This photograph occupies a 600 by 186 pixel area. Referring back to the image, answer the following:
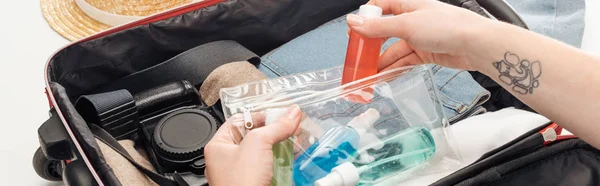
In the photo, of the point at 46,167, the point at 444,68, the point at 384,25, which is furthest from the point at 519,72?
the point at 46,167

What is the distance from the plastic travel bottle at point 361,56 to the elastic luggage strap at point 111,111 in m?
0.24

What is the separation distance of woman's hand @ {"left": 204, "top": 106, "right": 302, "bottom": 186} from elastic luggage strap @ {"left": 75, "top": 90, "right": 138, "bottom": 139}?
0.60ft

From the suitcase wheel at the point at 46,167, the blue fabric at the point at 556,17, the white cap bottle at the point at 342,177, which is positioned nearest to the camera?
the white cap bottle at the point at 342,177

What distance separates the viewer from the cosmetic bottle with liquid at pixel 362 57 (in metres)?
0.50

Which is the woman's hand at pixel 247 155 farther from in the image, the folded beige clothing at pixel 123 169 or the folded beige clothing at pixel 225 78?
the folded beige clothing at pixel 225 78

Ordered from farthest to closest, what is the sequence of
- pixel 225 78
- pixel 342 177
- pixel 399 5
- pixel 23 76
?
pixel 23 76
pixel 225 78
pixel 399 5
pixel 342 177

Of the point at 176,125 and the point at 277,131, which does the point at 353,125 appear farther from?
the point at 176,125

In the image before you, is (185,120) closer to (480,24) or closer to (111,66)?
(111,66)

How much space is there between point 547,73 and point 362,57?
0.16 m

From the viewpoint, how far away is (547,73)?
18.1 inches

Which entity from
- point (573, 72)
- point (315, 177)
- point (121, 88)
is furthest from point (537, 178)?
point (121, 88)

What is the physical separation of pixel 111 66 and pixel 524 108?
49cm

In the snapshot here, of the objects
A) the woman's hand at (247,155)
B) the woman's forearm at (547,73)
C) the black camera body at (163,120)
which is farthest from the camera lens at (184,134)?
the woman's forearm at (547,73)

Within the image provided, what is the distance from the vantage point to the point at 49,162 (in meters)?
0.67
